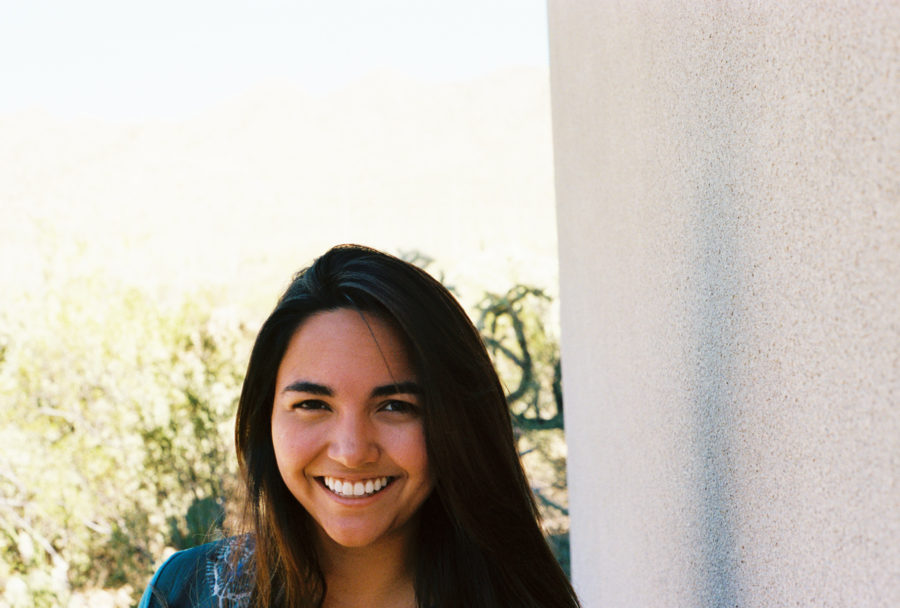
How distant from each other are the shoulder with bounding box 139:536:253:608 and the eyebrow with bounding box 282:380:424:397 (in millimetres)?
416

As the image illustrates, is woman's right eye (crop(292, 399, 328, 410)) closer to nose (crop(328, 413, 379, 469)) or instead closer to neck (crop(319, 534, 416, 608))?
nose (crop(328, 413, 379, 469))

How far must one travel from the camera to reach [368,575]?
5.68 ft

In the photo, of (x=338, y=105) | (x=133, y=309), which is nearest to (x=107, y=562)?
(x=133, y=309)

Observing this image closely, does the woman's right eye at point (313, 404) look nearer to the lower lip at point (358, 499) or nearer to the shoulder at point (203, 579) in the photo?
the lower lip at point (358, 499)

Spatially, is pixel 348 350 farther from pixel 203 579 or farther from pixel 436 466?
pixel 203 579

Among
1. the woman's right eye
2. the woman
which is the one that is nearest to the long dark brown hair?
the woman

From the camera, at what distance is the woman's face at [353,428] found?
60.1 inches

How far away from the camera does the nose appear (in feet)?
4.89

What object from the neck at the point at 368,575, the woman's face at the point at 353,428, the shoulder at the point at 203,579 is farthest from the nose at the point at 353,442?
the shoulder at the point at 203,579

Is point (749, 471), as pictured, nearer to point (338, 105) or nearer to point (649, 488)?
point (649, 488)

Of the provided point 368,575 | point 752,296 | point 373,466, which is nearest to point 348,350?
point 373,466

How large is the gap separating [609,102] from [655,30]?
441 mm

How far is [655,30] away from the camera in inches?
57.1

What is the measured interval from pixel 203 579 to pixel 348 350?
1.79 feet
